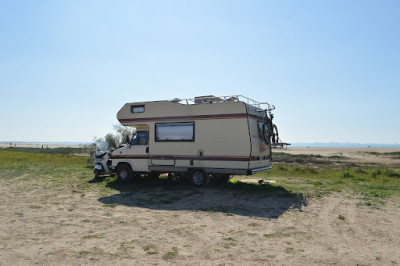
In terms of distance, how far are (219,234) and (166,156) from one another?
272 inches

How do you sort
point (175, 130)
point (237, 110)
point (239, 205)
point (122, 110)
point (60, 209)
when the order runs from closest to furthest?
point (60, 209), point (239, 205), point (237, 110), point (175, 130), point (122, 110)

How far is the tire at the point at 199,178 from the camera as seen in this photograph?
13.0 meters

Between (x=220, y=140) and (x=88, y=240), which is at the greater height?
(x=220, y=140)

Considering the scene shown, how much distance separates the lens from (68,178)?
53.7ft

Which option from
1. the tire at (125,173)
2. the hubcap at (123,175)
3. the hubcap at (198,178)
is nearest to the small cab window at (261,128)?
the hubcap at (198,178)

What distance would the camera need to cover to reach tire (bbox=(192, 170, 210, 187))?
1305 cm

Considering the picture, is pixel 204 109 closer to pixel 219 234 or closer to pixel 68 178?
pixel 219 234

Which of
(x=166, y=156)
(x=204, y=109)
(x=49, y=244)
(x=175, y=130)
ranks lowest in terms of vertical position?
(x=49, y=244)

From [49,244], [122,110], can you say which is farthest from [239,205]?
[122,110]

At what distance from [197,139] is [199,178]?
1.57 metres

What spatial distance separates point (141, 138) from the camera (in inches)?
568

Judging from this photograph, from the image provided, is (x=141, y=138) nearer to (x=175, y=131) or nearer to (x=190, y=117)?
(x=175, y=131)

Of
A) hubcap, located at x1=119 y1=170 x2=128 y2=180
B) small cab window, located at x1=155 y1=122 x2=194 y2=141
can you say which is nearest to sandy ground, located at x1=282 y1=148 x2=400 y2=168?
Answer: small cab window, located at x1=155 y1=122 x2=194 y2=141

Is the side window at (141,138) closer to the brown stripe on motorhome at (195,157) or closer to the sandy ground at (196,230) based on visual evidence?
the brown stripe on motorhome at (195,157)
